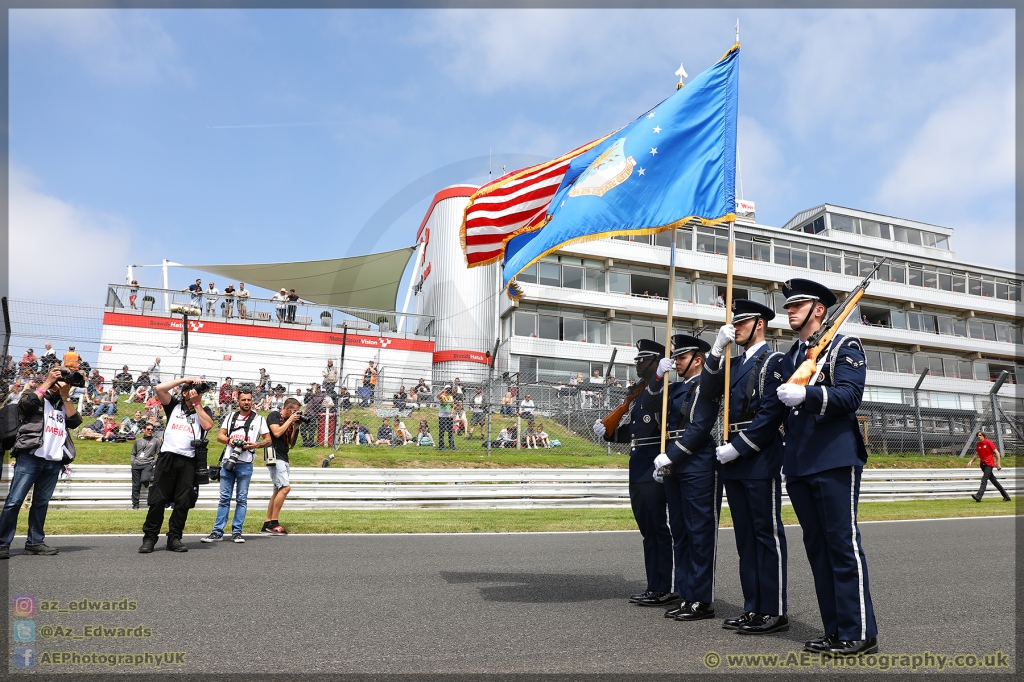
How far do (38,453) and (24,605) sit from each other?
124 inches

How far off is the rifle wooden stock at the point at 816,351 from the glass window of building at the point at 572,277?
32410 mm

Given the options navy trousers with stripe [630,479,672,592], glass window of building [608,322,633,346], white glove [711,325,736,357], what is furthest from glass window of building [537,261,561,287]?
white glove [711,325,736,357]

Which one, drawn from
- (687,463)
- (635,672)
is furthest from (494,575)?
(635,672)

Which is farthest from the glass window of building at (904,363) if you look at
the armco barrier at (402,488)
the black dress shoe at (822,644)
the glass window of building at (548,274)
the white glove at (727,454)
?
the black dress shoe at (822,644)

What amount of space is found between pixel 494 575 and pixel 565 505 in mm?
8344

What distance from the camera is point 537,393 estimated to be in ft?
57.1

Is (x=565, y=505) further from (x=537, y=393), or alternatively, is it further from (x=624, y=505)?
(x=537, y=393)

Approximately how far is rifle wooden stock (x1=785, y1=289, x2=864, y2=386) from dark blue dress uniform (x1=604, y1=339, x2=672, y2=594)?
1.57 m

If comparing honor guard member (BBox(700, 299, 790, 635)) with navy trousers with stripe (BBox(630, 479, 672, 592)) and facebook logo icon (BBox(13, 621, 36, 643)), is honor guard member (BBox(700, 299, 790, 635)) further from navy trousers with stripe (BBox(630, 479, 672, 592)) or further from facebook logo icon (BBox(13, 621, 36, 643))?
facebook logo icon (BBox(13, 621, 36, 643))

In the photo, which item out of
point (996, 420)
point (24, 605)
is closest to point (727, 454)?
point (24, 605)

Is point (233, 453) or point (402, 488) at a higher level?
point (233, 453)

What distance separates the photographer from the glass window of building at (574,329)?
3678cm

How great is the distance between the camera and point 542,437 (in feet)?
57.6

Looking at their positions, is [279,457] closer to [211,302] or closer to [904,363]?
[211,302]
